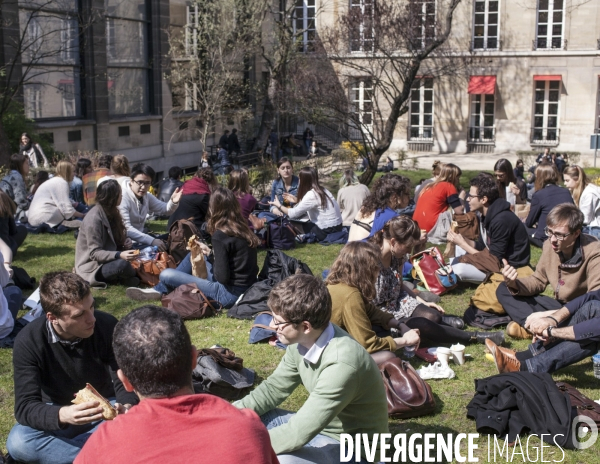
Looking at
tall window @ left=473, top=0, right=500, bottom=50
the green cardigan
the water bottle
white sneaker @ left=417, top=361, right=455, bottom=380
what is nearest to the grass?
white sneaker @ left=417, top=361, right=455, bottom=380

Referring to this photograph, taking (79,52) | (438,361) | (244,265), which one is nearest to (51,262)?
(244,265)

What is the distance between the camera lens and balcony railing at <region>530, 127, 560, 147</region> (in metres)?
32.2

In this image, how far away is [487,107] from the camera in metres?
33.5

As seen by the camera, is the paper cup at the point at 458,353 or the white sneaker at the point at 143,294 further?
the white sneaker at the point at 143,294

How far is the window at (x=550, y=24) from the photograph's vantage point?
31453 mm

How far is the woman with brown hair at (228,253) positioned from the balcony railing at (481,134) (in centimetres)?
2785

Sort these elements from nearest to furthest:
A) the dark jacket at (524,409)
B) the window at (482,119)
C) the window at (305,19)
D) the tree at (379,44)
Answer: the dark jacket at (524,409)
the tree at (379,44)
the window at (305,19)
the window at (482,119)

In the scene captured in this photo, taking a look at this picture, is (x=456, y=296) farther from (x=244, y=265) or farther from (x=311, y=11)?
(x=311, y=11)

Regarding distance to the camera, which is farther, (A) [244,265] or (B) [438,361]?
(A) [244,265]

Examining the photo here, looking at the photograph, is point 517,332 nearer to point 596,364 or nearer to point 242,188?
point 596,364

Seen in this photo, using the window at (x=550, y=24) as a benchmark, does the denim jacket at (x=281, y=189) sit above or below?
below

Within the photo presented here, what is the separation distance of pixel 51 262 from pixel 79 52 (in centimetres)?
1330

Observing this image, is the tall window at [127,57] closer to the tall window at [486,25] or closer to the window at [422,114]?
the window at [422,114]

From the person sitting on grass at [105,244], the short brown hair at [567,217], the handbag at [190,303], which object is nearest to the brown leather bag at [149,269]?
the person sitting on grass at [105,244]
